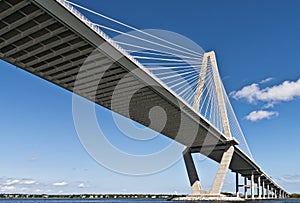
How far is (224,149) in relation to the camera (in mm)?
47750

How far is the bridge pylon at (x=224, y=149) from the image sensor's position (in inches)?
1764

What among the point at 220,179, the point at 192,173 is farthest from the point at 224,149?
the point at 192,173

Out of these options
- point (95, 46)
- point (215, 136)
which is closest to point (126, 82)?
point (95, 46)

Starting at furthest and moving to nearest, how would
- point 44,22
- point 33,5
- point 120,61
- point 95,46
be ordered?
point 120,61
point 95,46
point 44,22
point 33,5

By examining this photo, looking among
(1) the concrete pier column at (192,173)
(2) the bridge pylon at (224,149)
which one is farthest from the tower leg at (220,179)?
(1) the concrete pier column at (192,173)

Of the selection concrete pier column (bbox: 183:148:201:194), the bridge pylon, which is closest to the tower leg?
the bridge pylon

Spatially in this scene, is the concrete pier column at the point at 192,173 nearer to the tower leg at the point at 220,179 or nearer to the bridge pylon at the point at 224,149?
the bridge pylon at the point at 224,149

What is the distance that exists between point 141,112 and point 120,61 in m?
14.9

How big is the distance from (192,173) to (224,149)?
204 inches

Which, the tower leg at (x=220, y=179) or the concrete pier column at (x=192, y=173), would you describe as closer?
the tower leg at (x=220, y=179)

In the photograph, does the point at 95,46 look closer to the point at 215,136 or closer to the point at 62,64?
the point at 62,64

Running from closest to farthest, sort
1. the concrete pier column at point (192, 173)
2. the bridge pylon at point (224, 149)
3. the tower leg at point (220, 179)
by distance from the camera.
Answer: the tower leg at point (220, 179)
the bridge pylon at point (224, 149)
the concrete pier column at point (192, 173)

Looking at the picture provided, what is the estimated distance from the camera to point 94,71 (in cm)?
2631

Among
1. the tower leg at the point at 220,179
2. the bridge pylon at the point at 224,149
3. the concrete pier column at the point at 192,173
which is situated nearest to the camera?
the tower leg at the point at 220,179
